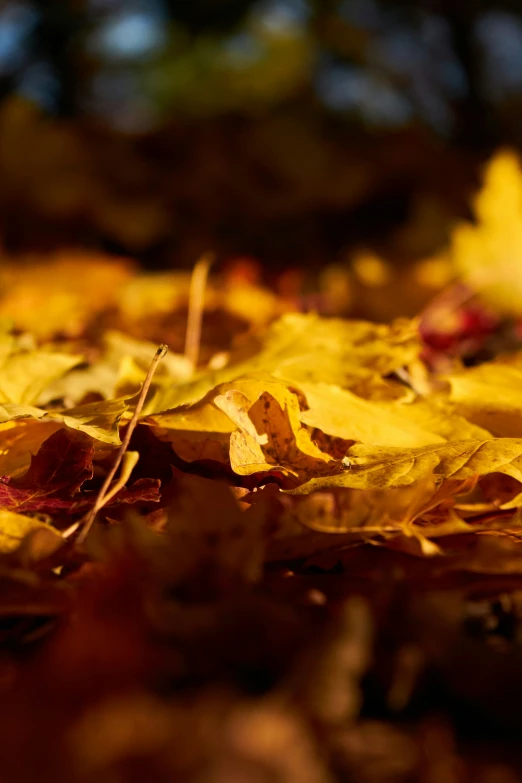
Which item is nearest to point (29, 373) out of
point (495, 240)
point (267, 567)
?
point (267, 567)

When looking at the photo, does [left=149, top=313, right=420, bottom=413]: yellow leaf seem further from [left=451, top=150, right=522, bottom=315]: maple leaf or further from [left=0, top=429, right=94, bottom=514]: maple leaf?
[left=451, top=150, right=522, bottom=315]: maple leaf

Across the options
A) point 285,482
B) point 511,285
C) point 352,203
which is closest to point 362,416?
point 285,482

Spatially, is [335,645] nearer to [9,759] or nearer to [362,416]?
[9,759]

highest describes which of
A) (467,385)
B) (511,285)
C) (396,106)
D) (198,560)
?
(198,560)

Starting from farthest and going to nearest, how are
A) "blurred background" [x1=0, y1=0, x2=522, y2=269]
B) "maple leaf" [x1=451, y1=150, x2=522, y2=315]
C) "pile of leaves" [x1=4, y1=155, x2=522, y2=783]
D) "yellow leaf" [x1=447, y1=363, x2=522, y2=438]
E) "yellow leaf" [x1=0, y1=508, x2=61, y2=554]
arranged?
"blurred background" [x1=0, y1=0, x2=522, y2=269] → "maple leaf" [x1=451, y1=150, x2=522, y2=315] → "yellow leaf" [x1=447, y1=363, x2=522, y2=438] → "yellow leaf" [x1=0, y1=508, x2=61, y2=554] → "pile of leaves" [x1=4, y1=155, x2=522, y2=783]

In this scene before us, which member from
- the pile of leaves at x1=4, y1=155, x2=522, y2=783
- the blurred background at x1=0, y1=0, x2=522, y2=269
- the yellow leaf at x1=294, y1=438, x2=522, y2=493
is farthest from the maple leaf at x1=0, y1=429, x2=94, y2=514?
the blurred background at x1=0, y1=0, x2=522, y2=269

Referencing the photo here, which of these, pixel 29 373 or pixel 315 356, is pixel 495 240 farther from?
pixel 29 373
